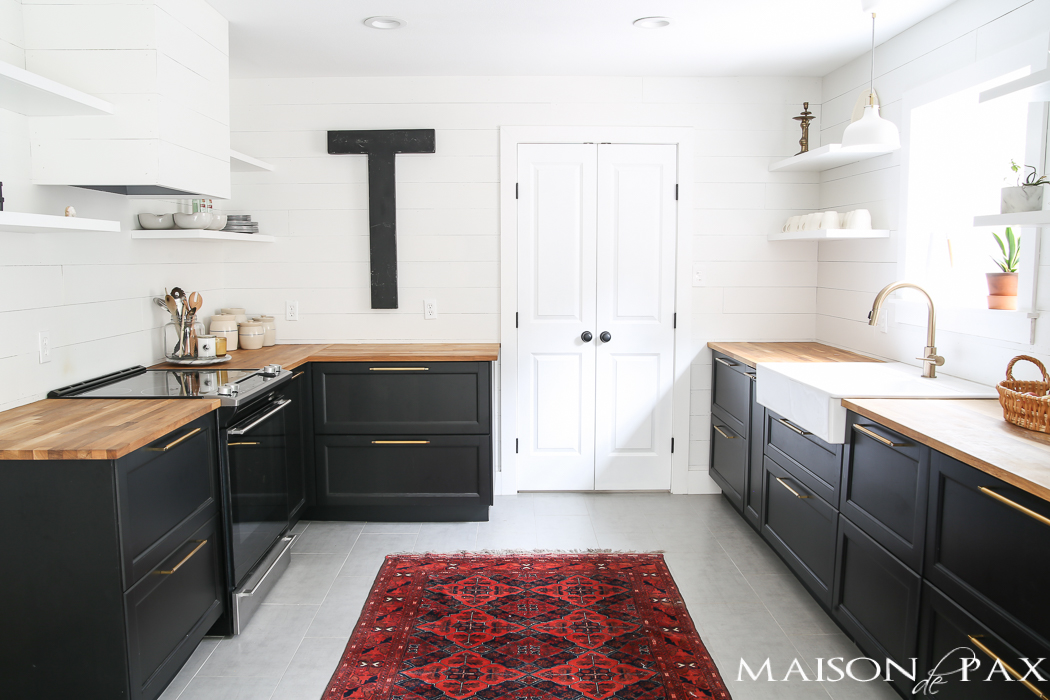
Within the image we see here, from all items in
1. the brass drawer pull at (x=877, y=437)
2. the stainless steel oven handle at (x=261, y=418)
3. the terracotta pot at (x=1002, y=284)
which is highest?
the terracotta pot at (x=1002, y=284)

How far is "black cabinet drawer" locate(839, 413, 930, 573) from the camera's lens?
195 cm

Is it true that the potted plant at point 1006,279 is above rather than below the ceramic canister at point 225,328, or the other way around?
above

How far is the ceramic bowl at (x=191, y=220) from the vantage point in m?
3.08

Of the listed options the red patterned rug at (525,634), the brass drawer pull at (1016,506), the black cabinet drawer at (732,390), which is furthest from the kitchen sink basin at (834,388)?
the red patterned rug at (525,634)

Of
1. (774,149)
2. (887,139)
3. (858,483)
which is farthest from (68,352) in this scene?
(774,149)

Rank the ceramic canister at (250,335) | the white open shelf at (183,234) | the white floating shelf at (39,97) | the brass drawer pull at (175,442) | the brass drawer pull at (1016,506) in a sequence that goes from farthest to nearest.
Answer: the ceramic canister at (250,335), the white open shelf at (183,234), the brass drawer pull at (175,442), the white floating shelf at (39,97), the brass drawer pull at (1016,506)

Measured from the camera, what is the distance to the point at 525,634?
2564 mm

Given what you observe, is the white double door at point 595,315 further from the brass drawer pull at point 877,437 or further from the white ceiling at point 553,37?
the brass drawer pull at point 877,437

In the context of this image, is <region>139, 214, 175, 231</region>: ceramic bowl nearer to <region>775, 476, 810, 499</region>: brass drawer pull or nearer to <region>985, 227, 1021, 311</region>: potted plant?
<region>775, 476, 810, 499</region>: brass drawer pull

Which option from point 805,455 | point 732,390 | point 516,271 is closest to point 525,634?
point 805,455

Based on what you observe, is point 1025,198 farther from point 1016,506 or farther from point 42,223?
point 42,223

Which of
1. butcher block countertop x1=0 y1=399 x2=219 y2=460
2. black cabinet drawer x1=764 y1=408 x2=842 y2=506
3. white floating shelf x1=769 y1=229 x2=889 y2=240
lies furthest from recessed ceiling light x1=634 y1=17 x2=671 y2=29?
butcher block countertop x1=0 y1=399 x2=219 y2=460

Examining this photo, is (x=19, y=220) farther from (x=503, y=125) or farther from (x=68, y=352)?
(x=503, y=125)

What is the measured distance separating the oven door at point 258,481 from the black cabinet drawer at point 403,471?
0.37 metres
